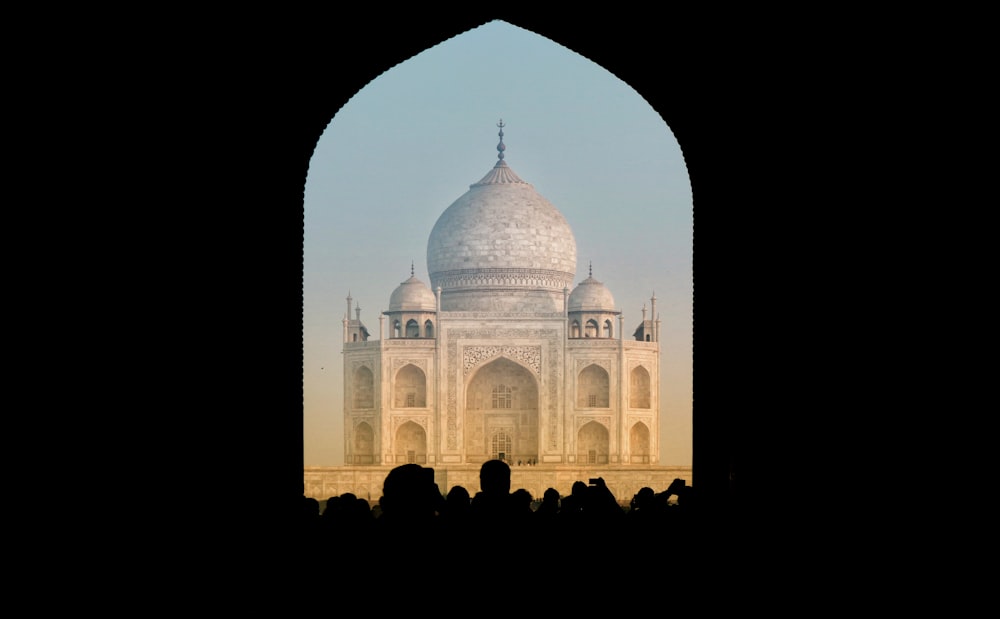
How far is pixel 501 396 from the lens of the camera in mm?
31000

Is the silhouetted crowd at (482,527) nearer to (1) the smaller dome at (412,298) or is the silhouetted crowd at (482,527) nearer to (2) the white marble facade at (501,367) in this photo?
(2) the white marble facade at (501,367)

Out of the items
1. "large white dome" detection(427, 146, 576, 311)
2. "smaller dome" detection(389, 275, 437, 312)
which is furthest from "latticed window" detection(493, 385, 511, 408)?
"smaller dome" detection(389, 275, 437, 312)

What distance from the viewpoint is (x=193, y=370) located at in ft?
15.1

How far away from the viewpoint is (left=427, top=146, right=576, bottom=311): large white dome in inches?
1273

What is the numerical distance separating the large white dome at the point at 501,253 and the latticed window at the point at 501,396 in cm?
211

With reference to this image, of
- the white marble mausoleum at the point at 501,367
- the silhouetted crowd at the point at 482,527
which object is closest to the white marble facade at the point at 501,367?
the white marble mausoleum at the point at 501,367

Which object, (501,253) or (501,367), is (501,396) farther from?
(501,253)

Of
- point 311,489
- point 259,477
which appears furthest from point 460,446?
point 259,477

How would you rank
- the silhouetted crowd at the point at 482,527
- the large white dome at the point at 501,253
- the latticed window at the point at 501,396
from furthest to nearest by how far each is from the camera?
the large white dome at the point at 501,253 < the latticed window at the point at 501,396 < the silhouetted crowd at the point at 482,527

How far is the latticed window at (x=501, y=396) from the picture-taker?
3098 centimetres

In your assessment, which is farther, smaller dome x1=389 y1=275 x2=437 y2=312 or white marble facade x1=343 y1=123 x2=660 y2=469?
smaller dome x1=389 y1=275 x2=437 y2=312

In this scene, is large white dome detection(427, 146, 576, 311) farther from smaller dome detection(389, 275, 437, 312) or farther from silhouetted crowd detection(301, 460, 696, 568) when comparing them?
silhouetted crowd detection(301, 460, 696, 568)

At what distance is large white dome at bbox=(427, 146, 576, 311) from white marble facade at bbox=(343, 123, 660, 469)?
32mm

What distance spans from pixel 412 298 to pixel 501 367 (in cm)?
266
